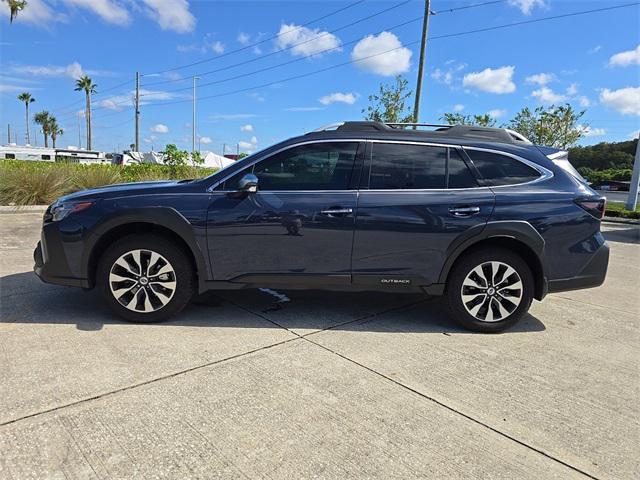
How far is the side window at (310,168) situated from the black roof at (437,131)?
0.26 metres

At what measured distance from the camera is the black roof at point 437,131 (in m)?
4.09

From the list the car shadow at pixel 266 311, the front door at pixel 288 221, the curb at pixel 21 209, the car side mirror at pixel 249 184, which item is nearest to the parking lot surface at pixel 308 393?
the car shadow at pixel 266 311

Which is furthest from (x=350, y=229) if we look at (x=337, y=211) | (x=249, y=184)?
(x=249, y=184)

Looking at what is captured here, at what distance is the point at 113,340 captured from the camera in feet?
11.6

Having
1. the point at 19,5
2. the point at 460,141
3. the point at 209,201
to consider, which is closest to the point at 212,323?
the point at 209,201

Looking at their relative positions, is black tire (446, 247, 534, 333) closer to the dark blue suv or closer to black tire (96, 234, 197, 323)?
the dark blue suv

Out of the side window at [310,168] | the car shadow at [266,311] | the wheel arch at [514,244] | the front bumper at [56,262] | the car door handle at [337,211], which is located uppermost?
the side window at [310,168]

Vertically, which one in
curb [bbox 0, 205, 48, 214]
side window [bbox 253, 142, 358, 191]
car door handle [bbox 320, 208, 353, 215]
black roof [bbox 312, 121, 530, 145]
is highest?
black roof [bbox 312, 121, 530, 145]

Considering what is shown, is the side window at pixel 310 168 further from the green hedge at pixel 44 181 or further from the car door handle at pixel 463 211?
the green hedge at pixel 44 181

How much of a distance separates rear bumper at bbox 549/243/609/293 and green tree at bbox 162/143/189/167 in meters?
15.2

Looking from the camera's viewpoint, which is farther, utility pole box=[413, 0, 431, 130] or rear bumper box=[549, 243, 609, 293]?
utility pole box=[413, 0, 431, 130]

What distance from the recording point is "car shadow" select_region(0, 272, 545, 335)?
399 cm

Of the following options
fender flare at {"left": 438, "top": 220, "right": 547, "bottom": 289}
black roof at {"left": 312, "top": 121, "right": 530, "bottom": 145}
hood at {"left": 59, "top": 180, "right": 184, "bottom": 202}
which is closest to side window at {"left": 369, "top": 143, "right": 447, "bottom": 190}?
black roof at {"left": 312, "top": 121, "right": 530, "bottom": 145}

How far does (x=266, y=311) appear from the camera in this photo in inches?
171
